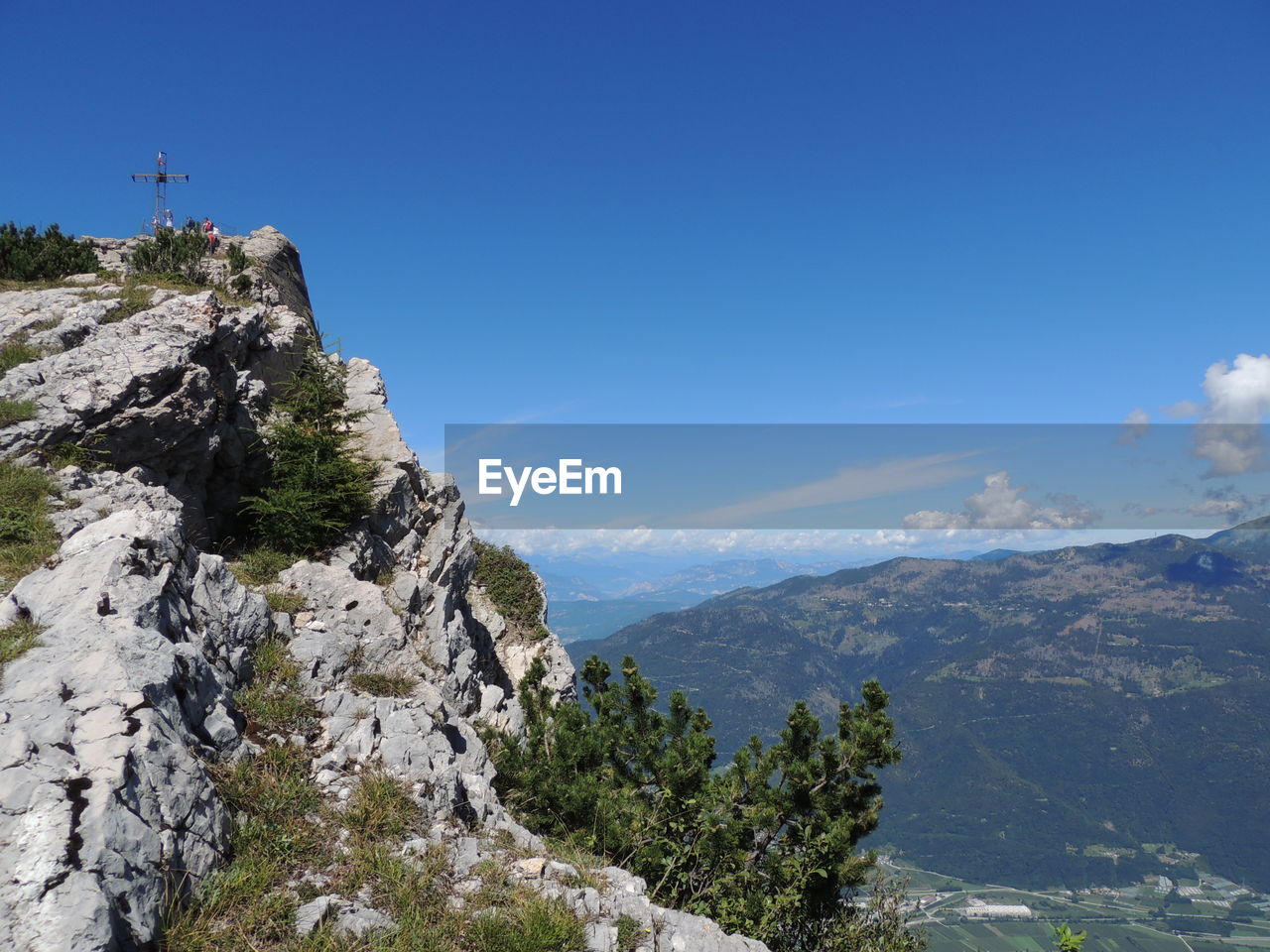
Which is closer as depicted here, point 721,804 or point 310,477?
point 721,804

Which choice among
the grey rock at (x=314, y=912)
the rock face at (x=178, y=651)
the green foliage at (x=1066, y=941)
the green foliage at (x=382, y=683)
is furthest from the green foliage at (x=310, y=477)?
the green foliage at (x=1066, y=941)

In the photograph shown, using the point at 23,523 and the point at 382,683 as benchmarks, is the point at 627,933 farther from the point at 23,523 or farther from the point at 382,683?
the point at 23,523

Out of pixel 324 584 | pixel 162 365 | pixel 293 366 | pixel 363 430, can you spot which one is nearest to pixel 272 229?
pixel 293 366

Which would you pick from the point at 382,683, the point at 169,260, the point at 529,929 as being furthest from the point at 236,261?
the point at 529,929

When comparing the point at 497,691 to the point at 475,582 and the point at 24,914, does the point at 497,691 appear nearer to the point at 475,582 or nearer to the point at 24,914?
the point at 475,582

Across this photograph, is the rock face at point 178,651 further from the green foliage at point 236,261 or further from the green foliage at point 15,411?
the green foliage at point 236,261
